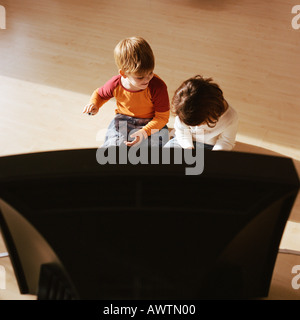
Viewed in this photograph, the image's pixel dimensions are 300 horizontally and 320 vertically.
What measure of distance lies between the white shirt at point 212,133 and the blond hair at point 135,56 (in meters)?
0.29

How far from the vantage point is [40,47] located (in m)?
2.62

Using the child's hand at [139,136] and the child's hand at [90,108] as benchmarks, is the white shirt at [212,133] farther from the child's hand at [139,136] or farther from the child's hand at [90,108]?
the child's hand at [90,108]

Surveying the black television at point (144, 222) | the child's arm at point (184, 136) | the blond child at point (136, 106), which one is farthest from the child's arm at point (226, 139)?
the black television at point (144, 222)

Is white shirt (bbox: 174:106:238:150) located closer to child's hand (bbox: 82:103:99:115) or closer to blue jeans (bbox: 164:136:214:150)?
blue jeans (bbox: 164:136:214:150)

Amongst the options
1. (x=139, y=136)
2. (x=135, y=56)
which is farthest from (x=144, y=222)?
(x=139, y=136)

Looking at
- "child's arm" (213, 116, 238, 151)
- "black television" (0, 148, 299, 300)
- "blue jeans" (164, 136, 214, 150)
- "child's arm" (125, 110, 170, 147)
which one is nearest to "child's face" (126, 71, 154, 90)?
"child's arm" (125, 110, 170, 147)

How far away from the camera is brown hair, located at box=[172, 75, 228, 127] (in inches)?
47.7

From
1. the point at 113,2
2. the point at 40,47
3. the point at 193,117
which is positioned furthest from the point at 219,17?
the point at 193,117

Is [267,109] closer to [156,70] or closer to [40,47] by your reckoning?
[156,70]

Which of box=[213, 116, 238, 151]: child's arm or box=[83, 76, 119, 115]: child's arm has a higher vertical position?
box=[83, 76, 119, 115]: child's arm

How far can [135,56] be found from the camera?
134cm

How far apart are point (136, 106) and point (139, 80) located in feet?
0.62

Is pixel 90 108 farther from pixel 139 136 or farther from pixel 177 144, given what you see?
pixel 177 144

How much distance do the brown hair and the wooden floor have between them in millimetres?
587
